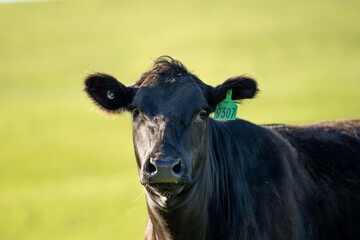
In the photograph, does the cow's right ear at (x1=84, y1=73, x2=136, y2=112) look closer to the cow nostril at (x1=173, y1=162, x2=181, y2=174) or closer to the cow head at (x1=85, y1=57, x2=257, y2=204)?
the cow head at (x1=85, y1=57, x2=257, y2=204)

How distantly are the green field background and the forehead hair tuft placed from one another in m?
0.77

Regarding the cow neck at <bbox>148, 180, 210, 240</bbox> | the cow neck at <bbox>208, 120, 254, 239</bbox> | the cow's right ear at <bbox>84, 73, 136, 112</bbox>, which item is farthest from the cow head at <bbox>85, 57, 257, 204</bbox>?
the cow neck at <bbox>208, 120, 254, 239</bbox>

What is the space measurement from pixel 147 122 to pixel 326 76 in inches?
1472

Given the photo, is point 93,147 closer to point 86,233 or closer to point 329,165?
point 86,233

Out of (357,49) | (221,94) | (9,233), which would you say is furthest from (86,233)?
(357,49)

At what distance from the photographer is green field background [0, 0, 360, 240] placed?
25.6 meters

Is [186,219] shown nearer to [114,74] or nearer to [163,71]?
[163,71]

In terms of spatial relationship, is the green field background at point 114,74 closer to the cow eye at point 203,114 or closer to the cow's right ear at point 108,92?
the cow's right ear at point 108,92

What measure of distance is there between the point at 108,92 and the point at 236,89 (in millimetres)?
1342

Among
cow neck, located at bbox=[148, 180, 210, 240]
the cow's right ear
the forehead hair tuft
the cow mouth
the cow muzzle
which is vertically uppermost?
the forehead hair tuft

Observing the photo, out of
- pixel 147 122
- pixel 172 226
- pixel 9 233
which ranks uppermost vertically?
pixel 147 122

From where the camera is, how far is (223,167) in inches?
324

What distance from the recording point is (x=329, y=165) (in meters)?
9.34

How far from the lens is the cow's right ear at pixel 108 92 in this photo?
8.10m
